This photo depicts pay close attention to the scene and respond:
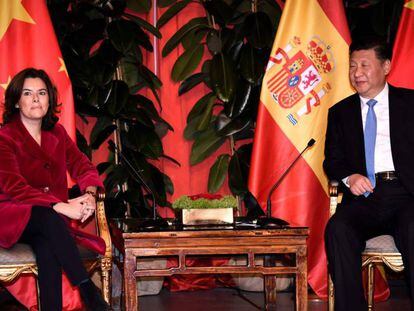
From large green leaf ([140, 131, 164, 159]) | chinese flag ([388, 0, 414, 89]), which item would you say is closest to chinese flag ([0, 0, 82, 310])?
large green leaf ([140, 131, 164, 159])

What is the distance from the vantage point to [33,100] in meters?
3.49

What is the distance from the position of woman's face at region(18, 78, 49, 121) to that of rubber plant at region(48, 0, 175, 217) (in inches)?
33.8

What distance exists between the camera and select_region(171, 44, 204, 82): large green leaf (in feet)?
15.4

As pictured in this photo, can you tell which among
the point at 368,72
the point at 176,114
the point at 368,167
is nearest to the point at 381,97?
the point at 368,72

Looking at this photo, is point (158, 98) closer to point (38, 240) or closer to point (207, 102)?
point (207, 102)

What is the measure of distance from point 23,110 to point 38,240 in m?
0.68

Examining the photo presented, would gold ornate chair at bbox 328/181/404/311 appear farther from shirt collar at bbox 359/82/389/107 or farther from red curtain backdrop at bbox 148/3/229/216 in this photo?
red curtain backdrop at bbox 148/3/229/216

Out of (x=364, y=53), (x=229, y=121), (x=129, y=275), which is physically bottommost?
(x=129, y=275)

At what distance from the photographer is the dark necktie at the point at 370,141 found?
3557 millimetres

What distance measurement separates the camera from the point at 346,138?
3658 mm

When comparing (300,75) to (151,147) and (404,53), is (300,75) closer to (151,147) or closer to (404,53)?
(404,53)

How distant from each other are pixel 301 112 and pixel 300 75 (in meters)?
0.22

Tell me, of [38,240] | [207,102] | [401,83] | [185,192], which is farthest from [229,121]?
[38,240]

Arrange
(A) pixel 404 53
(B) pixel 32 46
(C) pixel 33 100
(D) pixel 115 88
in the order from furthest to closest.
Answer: (D) pixel 115 88
(A) pixel 404 53
(B) pixel 32 46
(C) pixel 33 100
